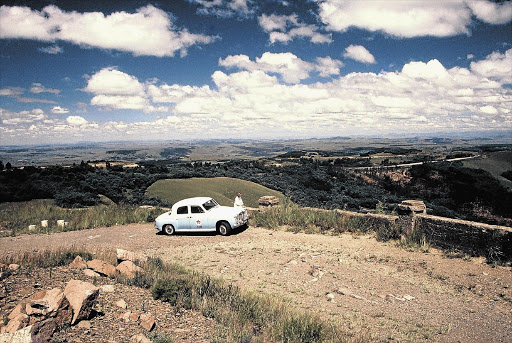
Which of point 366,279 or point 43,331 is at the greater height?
point 43,331

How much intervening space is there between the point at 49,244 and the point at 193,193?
19.2 metres

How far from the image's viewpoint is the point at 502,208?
1388 inches

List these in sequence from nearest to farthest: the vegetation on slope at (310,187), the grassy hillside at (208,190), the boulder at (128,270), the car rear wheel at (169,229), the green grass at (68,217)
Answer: the boulder at (128,270), the car rear wheel at (169,229), the green grass at (68,217), the vegetation on slope at (310,187), the grassy hillside at (208,190)

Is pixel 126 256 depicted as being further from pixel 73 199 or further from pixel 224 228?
pixel 73 199

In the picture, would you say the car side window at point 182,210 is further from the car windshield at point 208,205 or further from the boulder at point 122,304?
the boulder at point 122,304

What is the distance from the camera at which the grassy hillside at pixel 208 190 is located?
30.5 metres

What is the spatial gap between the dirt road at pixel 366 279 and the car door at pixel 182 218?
891 mm

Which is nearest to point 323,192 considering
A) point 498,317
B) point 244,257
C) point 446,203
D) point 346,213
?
point 446,203

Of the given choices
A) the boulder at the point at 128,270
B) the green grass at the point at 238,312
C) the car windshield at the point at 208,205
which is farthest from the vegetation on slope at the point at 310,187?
the boulder at the point at 128,270

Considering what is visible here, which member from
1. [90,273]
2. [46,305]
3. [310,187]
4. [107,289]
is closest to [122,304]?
[107,289]

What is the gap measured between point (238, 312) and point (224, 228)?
7516 millimetres

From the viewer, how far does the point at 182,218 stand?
13117 mm

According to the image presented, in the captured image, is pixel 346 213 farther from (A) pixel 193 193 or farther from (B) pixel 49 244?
(A) pixel 193 193

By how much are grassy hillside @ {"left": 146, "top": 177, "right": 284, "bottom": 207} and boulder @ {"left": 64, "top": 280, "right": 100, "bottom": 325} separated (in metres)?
24.1
